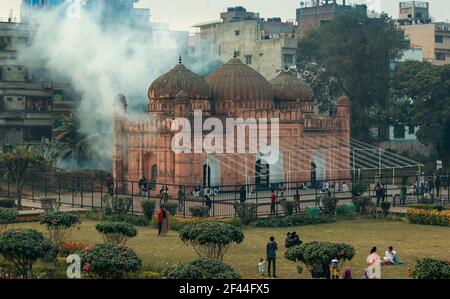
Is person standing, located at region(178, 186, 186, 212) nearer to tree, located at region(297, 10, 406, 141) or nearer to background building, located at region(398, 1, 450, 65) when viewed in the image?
tree, located at region(297, 10, 406, 141)

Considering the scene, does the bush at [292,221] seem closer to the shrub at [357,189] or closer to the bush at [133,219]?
the bush at [133,219]

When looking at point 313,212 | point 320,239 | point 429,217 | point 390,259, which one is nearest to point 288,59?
point 313,212

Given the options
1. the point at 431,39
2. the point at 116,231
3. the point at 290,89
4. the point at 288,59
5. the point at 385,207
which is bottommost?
the point at 385,207

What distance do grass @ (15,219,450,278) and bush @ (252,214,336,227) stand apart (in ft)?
1.72

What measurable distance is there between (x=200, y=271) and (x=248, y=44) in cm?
6513

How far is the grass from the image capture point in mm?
29922

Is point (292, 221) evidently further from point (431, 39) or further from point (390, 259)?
point (431, 39)

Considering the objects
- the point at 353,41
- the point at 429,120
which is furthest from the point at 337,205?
the point at 353,41

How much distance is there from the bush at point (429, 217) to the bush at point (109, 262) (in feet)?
62.0

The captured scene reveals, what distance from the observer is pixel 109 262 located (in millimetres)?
24641

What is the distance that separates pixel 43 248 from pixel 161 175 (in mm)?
27807

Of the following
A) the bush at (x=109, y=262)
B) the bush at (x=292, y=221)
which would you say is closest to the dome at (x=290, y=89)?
the bush at (x=292, y=221)

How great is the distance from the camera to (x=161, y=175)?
179 ft

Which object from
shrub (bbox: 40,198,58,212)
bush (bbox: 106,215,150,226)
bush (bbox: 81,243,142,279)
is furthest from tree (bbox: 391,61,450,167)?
bush (bbox: 81,243,142,279)
